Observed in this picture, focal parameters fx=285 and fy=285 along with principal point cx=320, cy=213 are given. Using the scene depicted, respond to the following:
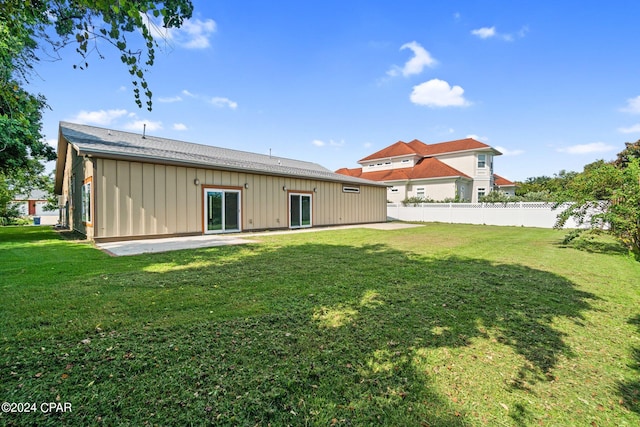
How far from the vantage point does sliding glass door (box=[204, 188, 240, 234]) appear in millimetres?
10617

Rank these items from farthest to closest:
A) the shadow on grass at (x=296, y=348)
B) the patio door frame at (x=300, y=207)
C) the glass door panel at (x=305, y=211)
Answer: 1. the glass door panel at (x=305, y=211)
2. the patio door frame at (x=300, y=207)
3. the shadow on grass at (x=296, y=348)

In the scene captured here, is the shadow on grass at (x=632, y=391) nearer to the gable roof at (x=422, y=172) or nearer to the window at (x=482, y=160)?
the gable roof at (x=422, y=172)

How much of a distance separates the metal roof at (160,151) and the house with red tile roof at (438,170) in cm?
859

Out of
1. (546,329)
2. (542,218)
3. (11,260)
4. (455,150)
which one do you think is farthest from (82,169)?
(455,150)

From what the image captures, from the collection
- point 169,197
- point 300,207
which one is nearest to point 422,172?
point 300,207

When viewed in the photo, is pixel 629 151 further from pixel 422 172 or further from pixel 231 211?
pixel 231 211

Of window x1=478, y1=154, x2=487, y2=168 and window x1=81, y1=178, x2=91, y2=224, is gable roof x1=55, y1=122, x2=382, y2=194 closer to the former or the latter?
window x1=81, y1=178, x2=91, y2=224

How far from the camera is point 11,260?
5480 mm

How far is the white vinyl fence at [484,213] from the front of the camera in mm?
15844

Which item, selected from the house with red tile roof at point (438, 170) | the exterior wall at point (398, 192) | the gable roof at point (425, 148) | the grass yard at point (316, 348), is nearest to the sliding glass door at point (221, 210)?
the grass yard at point (316, 348)

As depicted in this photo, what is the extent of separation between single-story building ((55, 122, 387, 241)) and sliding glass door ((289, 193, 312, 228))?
33mm

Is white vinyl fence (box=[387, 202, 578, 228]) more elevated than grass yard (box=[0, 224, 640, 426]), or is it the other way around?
white vinyl fence (box=[387, 202, 578, 228])

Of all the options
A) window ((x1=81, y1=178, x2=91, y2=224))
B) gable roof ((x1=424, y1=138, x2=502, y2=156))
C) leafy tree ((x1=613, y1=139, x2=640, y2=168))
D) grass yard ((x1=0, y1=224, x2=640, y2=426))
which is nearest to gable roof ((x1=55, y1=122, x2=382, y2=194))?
window ((x1=81, y1=178, x2=91, y2=224))

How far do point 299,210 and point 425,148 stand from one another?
21.7 metres
